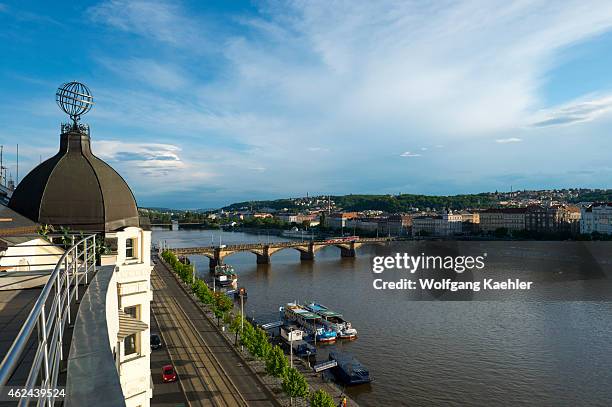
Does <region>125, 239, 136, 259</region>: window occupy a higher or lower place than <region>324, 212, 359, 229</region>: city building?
higher

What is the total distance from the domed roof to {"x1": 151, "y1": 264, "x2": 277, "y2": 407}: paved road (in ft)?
35.1

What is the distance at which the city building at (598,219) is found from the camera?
104m

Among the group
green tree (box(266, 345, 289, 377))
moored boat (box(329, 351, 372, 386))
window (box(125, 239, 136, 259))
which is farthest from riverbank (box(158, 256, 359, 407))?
window (box(125, 239, 136, 259))

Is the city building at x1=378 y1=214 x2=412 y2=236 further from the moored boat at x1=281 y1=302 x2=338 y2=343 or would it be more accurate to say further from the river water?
the moored boat at x1=281 y1=302 x2=338 y2=343

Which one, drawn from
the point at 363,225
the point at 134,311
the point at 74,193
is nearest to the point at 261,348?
the point at 134,311

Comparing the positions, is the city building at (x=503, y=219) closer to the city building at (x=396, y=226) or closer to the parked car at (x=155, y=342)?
the city building at (x=396, y=226)

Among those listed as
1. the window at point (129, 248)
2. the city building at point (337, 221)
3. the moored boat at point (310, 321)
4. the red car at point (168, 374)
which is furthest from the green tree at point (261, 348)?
the city building at point (337, 221)

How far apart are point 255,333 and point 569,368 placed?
1710 cm

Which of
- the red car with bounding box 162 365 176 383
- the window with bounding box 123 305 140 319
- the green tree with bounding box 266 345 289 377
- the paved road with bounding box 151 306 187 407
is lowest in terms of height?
the paved road with bounding box 151 306 187 407

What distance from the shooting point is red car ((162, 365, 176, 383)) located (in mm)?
21288

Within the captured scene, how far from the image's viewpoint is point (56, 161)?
12.0 meters

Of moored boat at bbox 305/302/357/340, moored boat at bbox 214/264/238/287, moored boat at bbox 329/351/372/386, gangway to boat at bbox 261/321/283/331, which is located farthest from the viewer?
moored boat at bbox 214/264/238/287

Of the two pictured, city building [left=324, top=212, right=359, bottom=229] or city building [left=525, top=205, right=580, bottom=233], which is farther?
city building [left=324, top=212, right=359, bottom=229]

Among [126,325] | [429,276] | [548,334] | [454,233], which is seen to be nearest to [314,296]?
[429,276]
